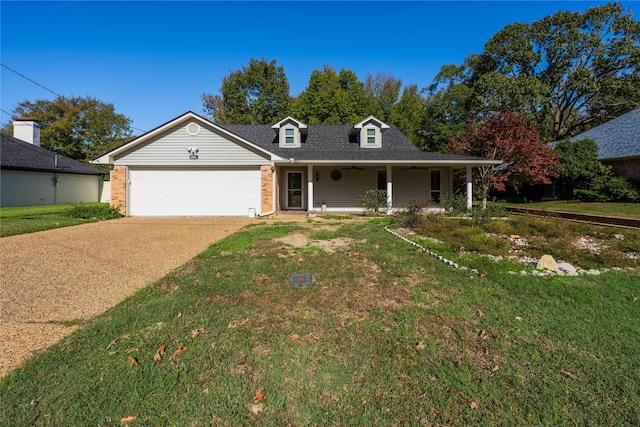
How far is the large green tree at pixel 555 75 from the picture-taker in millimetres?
26234

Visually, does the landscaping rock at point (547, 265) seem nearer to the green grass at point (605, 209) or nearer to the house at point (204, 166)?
the house at point (204, 166)

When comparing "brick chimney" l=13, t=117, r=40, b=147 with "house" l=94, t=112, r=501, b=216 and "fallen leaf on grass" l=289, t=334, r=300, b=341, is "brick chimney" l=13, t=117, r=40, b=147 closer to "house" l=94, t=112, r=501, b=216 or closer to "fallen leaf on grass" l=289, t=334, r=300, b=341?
"house" l=94, t=112, r=501, b=216

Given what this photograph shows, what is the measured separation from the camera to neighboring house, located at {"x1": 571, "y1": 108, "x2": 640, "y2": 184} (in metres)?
16.0

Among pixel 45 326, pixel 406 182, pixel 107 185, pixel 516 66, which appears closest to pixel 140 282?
pixel 45 326

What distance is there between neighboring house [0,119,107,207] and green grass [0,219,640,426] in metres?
19.6

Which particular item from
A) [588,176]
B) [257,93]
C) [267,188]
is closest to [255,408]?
[267,188]

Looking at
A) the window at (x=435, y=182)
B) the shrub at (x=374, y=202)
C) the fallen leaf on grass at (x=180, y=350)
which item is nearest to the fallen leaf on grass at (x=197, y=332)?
the fallen leaf on grass at (x=180, y=350)

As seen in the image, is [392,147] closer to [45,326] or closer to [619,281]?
[619,281]

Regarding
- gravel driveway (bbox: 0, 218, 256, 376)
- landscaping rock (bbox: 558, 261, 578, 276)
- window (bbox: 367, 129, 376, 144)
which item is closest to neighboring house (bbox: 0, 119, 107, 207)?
gravel driveway (bbox: 0, 218, 256, 376)

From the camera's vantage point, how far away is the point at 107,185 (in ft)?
78.9

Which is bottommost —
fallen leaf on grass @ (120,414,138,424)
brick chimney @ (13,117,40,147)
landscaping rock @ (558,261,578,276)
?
fallen leaf on grass @ (120,414,138,424)

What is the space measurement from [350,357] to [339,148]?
48.0 ft

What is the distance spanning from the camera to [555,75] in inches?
1134

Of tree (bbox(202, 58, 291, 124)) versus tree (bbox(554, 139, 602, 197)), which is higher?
tree (bbox(202, 58, 291, 124))
